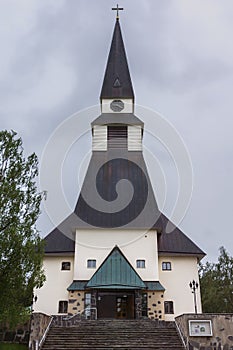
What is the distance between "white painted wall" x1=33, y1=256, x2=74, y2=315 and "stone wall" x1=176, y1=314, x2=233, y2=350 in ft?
42.0

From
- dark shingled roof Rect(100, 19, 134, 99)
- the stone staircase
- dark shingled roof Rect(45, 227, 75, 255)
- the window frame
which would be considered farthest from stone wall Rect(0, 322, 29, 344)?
dark shingled roof Rect(100, 19, 134, 99)

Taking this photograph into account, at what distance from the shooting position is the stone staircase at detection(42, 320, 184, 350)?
1662 centimetres

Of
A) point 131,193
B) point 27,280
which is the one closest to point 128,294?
point 131,193

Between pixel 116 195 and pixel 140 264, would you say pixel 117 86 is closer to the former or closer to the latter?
pixel 116 195

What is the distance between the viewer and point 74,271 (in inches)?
1086

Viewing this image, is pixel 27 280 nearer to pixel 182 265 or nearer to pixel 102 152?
pixel 182 265

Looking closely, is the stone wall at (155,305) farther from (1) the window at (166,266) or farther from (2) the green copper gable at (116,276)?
(1) the window at (166,266)

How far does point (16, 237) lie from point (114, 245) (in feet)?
51.9

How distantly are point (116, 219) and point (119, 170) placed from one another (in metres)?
4.59

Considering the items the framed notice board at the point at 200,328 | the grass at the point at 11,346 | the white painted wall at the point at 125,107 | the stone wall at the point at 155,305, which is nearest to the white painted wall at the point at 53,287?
the stone wall at the point at 155,305

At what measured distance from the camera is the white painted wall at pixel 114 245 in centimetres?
2762

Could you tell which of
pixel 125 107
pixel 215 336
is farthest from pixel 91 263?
pixel 125 107

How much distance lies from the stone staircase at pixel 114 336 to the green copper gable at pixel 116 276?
19.5 ft

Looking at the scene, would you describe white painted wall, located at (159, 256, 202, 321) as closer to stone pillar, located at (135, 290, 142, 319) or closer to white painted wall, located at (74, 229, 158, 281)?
white painted wall, located at (74, 229, 158, 281)
